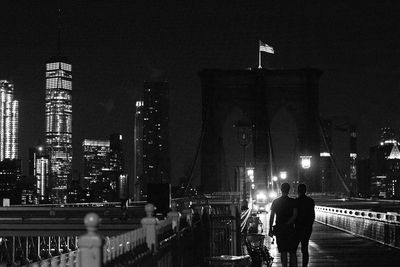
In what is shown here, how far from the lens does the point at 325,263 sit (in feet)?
59.8

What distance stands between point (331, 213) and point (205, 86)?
74.5 meters

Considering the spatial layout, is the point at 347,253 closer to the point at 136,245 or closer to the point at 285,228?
the point at 285,228

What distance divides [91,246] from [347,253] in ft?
50.0

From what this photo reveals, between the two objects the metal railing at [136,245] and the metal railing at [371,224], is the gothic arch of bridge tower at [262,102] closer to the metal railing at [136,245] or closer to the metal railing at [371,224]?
the metal railing at [371,224]

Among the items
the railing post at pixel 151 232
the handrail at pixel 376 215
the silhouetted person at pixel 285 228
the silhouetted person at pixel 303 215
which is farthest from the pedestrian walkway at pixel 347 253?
the railing post at pixel 151 232

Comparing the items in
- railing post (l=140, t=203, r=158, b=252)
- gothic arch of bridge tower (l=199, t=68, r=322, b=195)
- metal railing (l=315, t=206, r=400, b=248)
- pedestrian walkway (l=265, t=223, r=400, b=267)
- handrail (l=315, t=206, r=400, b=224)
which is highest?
gothic arch of bridge tower (l=199, t=68, r=322, b=195)

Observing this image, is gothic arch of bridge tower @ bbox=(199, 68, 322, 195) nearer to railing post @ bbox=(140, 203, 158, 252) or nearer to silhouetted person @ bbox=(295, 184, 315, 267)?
silhouetted person @ bbox=(295, 184, 315, 267)

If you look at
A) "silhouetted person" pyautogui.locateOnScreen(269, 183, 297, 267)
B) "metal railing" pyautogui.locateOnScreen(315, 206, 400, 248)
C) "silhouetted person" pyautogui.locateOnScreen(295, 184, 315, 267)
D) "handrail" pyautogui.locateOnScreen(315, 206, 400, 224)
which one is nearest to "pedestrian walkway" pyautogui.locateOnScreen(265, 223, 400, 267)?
"metal railing" pyautogui.locateOnScreen(315, 206, 400, 248)

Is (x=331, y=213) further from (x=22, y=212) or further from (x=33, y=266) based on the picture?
(x=33, y=266)

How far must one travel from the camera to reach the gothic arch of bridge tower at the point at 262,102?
112 meters

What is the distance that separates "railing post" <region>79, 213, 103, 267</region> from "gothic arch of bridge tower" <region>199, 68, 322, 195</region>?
339 ft

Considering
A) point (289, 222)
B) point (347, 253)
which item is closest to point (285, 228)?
point (289, 222)

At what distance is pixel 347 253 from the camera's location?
21.4m

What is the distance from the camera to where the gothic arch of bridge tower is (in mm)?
111938
